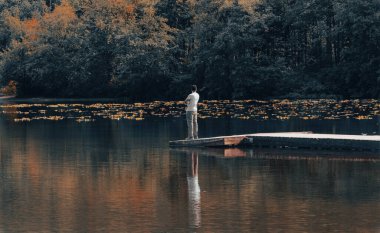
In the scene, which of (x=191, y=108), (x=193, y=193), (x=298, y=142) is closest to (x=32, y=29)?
(x=191, y=108)

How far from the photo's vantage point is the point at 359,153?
31.2 m

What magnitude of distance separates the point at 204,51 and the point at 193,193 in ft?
245

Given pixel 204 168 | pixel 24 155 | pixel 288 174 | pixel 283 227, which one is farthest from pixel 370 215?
pixel 24 155

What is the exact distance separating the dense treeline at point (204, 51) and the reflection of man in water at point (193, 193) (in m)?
59.2

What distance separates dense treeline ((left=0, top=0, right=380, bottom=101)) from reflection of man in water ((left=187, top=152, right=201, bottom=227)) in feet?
194

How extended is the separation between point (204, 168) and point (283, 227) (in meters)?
10.5

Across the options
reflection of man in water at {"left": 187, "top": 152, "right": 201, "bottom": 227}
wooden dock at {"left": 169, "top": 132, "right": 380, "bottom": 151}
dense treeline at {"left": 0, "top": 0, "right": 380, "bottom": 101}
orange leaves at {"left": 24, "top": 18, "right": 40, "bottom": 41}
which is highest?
orange leaves at {"left": 24, "top": 18, "right": 40, "bottom": 41}

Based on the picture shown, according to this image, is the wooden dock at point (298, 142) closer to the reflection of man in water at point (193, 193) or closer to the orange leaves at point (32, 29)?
the reflection of man in water at point (193, 193)

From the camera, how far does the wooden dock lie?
32.1m

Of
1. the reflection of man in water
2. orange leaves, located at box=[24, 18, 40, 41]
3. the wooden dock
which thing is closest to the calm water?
the reflection of man in water

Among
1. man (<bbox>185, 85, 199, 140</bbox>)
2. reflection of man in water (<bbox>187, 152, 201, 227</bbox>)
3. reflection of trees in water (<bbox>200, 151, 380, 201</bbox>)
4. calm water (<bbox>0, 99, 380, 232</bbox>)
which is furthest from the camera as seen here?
man (<bbox>185, 85, 199, 140</bbox>)

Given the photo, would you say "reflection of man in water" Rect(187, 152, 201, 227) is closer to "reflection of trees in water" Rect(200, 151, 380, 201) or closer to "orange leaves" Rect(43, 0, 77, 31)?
"reflection of trees in water" Rect(200, 151, 380, 201)

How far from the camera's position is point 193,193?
71.4 ft

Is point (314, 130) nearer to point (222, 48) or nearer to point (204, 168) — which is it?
point (204, 168)
